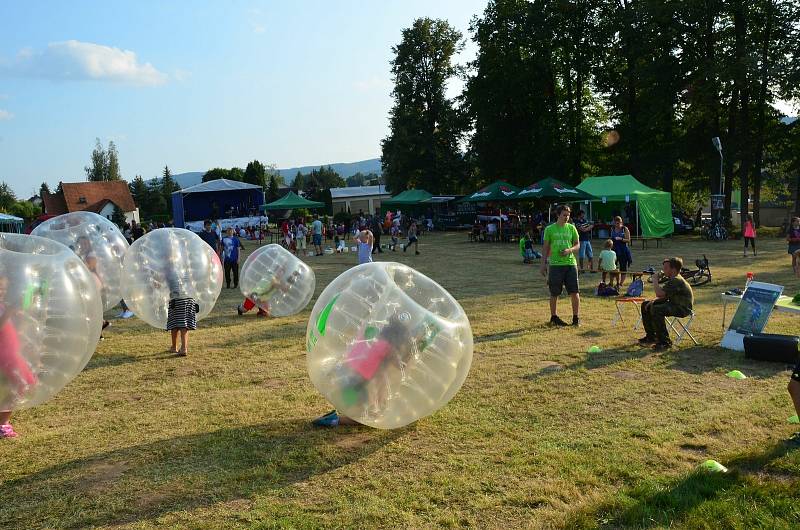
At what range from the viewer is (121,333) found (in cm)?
1061

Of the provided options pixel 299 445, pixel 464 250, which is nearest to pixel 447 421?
pixel 299 445

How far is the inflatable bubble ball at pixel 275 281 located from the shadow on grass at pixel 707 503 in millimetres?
8245

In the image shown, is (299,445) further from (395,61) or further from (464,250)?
(395,61)

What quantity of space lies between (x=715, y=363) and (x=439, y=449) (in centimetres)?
413

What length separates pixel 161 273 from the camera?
346 inches

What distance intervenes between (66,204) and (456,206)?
4398 cm

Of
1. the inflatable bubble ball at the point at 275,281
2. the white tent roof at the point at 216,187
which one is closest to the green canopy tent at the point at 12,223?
the white tent roof at the point at 216,187

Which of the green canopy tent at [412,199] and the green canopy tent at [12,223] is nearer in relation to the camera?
the green canopy tent at [412,199]

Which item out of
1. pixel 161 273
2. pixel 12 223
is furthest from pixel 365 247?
pixel 12 223

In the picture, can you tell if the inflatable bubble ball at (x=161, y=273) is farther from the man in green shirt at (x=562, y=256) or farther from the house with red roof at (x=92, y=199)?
the house with red roof at (x=92, y=199)

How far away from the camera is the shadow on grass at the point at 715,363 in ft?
22.7

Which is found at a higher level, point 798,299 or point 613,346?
point 798,299

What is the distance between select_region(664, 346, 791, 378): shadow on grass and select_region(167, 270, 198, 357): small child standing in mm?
6426

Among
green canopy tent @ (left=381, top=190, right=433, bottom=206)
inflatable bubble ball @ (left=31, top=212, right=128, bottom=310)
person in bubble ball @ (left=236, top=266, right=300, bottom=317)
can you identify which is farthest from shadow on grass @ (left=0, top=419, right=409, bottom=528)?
green canopy tent @ (left=381, top=190, right=433, bottom=206)
